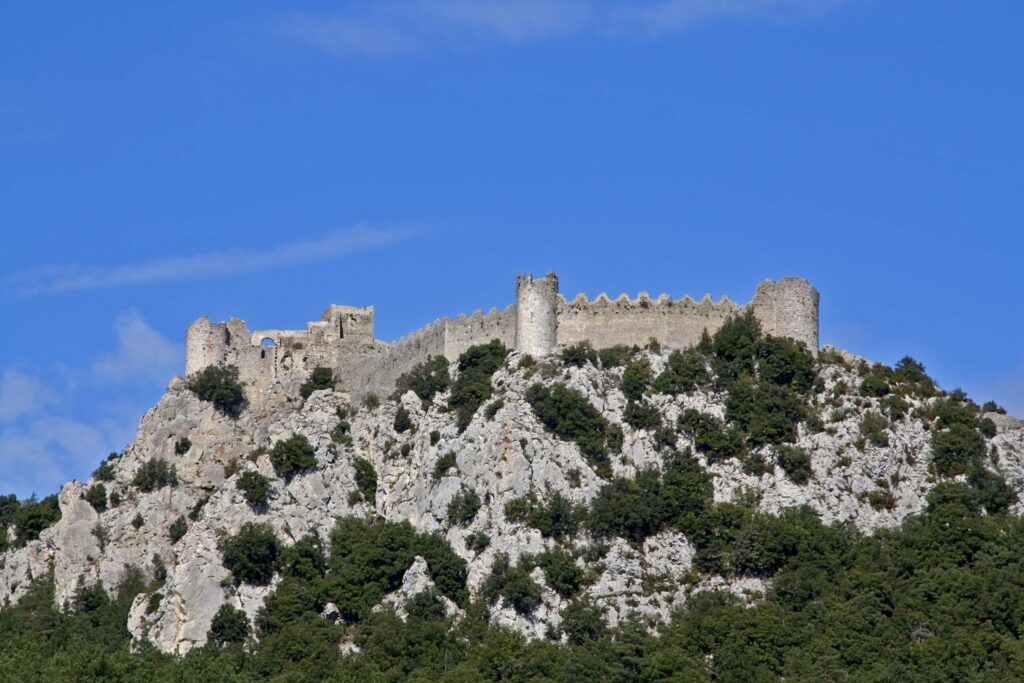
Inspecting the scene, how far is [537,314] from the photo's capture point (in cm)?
10006

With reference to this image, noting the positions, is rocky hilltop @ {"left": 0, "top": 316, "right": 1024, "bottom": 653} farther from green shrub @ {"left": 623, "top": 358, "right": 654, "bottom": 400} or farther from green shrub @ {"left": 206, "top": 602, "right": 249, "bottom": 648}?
green shrub @ {"left": 206, "top": 602, "right": 249, "bottom": 648}

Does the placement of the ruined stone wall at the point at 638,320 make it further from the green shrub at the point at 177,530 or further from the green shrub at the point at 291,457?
the green shrub at the point at 177,530

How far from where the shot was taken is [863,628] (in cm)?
8844

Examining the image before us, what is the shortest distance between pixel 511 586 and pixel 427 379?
13257 mm

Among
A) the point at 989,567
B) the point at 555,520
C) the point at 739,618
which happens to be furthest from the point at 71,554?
the point at 989,567

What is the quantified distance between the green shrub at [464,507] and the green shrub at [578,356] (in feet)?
22.1

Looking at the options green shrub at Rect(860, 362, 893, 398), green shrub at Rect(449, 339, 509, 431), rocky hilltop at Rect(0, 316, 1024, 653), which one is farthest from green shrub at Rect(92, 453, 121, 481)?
green shrub at Rect(860, 362, 893, 398)

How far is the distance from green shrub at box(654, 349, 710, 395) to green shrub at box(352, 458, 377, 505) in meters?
10.9

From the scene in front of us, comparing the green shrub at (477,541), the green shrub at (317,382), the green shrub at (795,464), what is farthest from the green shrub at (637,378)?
the green shrub at (317,382)

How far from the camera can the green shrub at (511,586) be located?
296 feet

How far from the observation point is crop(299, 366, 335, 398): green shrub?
347 ft

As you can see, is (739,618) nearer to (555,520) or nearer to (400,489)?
(555,520)

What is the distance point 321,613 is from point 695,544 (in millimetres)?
13076

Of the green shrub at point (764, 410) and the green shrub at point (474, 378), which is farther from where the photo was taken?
the green shrub at point (474, 378)
